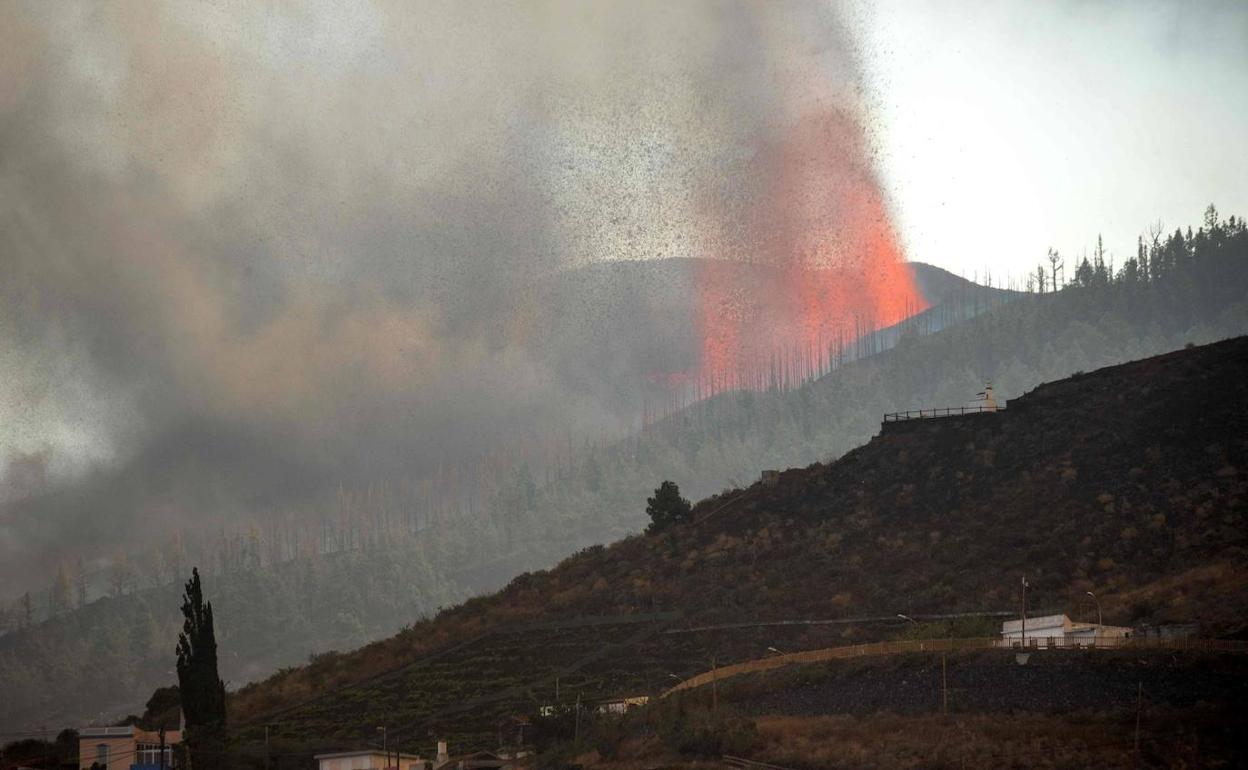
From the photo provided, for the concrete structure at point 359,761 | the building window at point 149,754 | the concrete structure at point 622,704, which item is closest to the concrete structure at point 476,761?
the concrete structure at point 359,761

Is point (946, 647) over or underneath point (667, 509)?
underneath

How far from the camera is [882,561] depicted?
13112 centimetres

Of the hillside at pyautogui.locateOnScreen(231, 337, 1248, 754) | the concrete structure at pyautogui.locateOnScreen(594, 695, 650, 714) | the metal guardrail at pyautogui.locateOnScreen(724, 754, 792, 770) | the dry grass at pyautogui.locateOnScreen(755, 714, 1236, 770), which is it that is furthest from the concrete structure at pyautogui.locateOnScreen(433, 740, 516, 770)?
the dry grass at pyautogui.locateOnScreen(755, 714, 1236, 770)

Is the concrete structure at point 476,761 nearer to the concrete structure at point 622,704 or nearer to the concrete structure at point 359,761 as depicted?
the concrete structure at point 359,761

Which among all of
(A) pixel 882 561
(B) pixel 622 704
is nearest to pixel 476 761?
(B) pixel 622 704

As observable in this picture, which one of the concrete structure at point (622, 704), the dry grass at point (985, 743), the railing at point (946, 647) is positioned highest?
the railing at point (946, 647)

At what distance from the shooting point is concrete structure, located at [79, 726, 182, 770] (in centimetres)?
10744

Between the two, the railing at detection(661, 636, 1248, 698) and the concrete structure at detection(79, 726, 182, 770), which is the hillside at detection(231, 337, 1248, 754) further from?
the concrete structure at detection(79, 726, 182, 770)

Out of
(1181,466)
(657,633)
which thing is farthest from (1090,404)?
(657,633)

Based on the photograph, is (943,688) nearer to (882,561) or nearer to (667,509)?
(882,561)

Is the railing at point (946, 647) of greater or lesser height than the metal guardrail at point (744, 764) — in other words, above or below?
above

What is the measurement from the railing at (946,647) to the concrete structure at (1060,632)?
0.06m

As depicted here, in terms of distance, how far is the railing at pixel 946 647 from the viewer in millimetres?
86394

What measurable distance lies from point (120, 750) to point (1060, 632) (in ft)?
198
